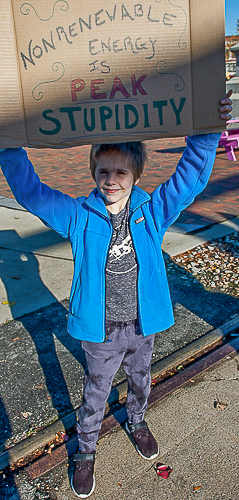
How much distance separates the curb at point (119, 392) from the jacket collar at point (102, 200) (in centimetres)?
121

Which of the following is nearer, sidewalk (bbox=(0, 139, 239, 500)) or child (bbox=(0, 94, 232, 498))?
child (bbox=(0, 94, 232, 498))

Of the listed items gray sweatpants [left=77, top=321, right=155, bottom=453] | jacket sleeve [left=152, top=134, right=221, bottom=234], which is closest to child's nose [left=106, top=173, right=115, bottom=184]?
jacket sleeve [left=152, top=134, right=221, bottom=234]

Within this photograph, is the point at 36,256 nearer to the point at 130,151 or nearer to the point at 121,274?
the point at 121,274

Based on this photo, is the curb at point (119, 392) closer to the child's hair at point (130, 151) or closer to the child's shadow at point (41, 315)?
the child's shadow at point (41, 315)

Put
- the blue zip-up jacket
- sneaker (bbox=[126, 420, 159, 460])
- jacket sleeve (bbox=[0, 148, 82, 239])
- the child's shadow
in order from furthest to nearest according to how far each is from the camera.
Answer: the child's shadow → sneaker (bbox=[126, 420, 159, 460]) → the blue zip-up jacket → jacket sleeve (bbox=[0, 148, 82, 239])

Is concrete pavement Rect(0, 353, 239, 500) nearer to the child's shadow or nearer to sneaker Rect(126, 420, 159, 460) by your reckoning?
sneaker Rect(126, 420, 159, 460)

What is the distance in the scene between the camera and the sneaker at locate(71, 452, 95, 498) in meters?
2.17

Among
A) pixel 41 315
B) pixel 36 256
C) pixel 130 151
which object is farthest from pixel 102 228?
pixel 36 256

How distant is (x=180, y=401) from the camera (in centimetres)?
276

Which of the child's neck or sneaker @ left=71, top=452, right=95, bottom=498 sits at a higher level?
the child's neck

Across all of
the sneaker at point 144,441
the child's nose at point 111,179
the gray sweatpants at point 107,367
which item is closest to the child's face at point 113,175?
the child's nose at point 111,179

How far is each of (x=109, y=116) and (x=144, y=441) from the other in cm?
156

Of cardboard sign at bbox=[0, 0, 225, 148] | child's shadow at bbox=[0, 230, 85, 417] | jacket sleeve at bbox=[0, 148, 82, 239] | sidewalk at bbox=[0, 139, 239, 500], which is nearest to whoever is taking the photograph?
cardboard sign at bbox=[0, 0, 225, 148]

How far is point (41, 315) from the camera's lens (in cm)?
366
